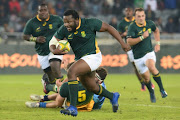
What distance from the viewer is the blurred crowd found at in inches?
858

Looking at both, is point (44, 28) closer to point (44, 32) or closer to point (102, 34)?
point (44, 32)

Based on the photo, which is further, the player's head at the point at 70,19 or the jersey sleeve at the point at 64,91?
the jersey sleeve at the point at 64,91

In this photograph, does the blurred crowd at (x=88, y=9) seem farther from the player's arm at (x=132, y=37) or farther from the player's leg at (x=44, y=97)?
the player's leg at (x=44, y=97)

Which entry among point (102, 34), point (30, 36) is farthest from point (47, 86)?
point (102, 34)

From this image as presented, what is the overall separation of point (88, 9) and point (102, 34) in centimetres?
226

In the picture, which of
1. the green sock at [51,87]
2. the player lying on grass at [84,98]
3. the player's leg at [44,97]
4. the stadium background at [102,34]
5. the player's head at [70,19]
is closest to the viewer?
the player's head at [70,19]

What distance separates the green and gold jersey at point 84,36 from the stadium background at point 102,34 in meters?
12.4

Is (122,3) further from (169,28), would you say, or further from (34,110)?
(34,110)

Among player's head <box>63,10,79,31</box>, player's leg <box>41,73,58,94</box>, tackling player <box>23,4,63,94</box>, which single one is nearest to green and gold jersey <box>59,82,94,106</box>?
player's head <box>63,10,79,31</box>

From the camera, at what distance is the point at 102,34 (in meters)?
21.3

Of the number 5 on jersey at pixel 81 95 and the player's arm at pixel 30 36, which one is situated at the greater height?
the player's arm at pixel 30 36

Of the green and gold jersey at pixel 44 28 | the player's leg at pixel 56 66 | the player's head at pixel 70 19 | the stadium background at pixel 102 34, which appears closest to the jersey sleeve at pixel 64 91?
the player's head at pixel 70 19

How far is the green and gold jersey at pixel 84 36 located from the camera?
7.60 metres

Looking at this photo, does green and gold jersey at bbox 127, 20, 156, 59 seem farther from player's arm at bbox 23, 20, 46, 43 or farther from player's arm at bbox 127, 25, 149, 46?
player's arm at bbox 23, 20, 46, 43
